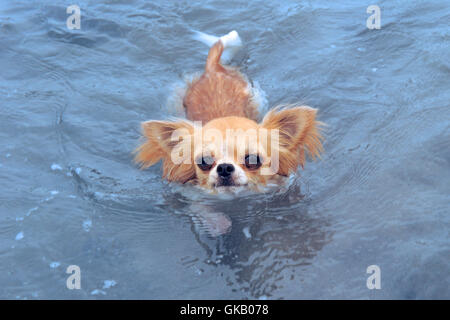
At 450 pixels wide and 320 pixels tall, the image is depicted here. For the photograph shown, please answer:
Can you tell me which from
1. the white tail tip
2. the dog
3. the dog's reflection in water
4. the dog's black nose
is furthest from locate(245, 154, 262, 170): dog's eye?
the white tail tip

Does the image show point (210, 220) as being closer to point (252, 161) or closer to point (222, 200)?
point (222, 200)

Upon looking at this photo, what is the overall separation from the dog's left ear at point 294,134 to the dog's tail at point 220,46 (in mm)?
1349

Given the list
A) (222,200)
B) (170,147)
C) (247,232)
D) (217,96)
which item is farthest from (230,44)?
(247,232)

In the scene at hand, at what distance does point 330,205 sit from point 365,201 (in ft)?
0.81

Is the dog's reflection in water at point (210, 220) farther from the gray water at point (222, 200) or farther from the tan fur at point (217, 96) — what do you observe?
the tan fur at point (217, 96)

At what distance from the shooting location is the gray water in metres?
3.32

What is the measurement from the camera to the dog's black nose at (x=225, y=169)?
3643mm

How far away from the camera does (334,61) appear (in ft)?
18.7

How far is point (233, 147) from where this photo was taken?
3.70 m

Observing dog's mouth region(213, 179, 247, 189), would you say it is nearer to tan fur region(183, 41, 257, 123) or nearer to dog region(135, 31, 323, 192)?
dog region(135, 31, 323, 192)

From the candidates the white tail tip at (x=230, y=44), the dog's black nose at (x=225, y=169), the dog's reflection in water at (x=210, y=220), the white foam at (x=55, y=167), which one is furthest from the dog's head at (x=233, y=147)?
the white tail tip at (x=230, y=44)

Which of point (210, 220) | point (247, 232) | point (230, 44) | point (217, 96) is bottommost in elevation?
point (247, 232)

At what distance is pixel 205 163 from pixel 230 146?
0.23 meters
